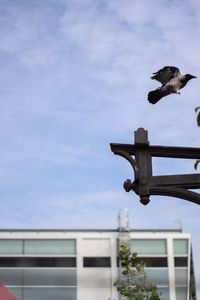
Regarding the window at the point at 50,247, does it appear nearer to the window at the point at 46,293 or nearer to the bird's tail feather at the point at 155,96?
the window at the point at 46,293

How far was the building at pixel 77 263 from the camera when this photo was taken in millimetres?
46438

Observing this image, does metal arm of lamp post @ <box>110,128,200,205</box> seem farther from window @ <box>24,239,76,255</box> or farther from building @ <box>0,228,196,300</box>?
window @ <box>24,239,76,255</box>

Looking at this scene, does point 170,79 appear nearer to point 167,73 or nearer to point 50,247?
point 167,73

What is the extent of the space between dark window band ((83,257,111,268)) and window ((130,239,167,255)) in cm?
186

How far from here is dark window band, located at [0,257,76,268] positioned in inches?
1834

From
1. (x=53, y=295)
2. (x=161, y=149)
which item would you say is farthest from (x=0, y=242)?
(x=161, y=149)

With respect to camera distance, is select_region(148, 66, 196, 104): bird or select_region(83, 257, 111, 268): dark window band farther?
select_region(83, 257, 111, 268): dark window band

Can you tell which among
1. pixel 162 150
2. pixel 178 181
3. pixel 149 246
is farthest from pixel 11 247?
pixel 178 181

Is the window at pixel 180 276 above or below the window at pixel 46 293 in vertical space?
above

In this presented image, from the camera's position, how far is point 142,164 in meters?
6.04

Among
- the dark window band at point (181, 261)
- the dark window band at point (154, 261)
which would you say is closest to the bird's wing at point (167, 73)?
the dark window band at point (154, 261)

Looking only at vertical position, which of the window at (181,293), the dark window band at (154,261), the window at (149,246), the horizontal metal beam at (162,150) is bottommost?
the horizontal metal beam at (162,150)

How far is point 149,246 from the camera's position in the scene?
154 feet

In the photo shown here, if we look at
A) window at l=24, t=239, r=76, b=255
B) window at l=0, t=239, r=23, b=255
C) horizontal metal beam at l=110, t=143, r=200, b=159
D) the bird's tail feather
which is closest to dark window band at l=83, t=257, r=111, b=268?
window at l=24, t=239, r=76, b=255
